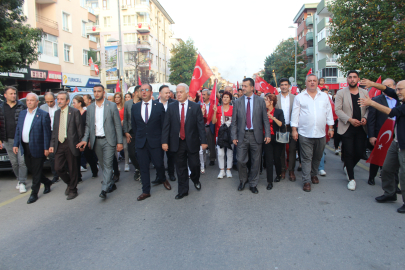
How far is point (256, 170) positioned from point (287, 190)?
2.48 feet

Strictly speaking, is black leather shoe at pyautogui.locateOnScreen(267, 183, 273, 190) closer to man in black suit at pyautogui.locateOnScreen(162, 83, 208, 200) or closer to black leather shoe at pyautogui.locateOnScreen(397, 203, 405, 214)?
man in black suit at pyautogui.locateOnScreen(162, 83, 208, 200)

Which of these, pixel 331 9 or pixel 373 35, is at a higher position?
pixel 331 9

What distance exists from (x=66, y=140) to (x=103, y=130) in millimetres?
786

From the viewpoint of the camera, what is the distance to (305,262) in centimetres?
329

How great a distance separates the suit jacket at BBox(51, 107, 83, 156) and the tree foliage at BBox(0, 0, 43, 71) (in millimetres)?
6145

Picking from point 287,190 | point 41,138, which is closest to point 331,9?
point 287,190

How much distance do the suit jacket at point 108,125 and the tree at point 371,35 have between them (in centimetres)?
1442

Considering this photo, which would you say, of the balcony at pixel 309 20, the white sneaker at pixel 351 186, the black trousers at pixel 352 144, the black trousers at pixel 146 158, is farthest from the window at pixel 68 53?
the balcony at pixel 309 20

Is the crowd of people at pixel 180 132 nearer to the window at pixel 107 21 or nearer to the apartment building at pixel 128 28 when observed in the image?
the apartment building at pixel 128 28

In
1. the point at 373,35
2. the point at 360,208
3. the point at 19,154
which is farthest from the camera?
the point at 373,35

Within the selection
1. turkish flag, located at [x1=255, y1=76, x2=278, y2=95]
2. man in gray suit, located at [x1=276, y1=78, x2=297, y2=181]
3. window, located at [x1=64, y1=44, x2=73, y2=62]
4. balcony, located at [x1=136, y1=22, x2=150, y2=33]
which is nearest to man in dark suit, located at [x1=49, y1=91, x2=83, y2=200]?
man in gray suit, located at [x1=276, y1=78, x2=297, y2=181]

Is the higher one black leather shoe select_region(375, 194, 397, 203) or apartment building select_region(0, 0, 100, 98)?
apartment building select_region(0, 0, 100, 98)

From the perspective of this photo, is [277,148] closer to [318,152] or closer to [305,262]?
[318,152]

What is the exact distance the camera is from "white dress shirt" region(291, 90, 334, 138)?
5.96 m
